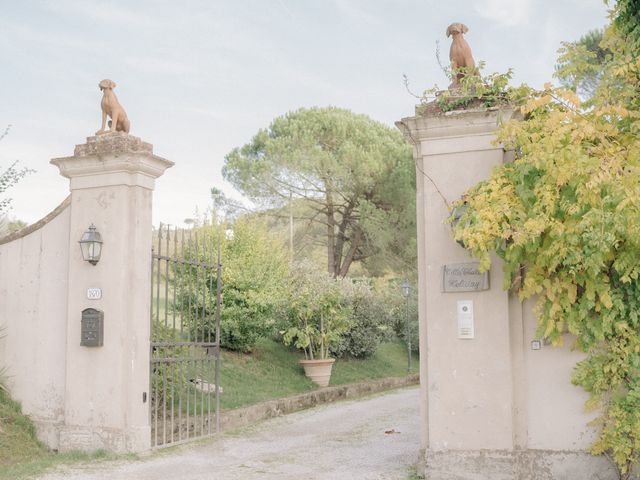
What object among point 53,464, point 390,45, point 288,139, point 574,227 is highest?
point 288,139

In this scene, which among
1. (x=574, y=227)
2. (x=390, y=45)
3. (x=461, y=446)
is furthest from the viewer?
(x=390, y=45)

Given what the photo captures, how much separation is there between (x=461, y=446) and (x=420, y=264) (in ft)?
5.43

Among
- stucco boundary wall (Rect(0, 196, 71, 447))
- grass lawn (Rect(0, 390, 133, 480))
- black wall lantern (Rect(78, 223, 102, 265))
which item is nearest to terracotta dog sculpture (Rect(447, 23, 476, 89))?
black wall lantern (Rect(78, 223, 102, 265))

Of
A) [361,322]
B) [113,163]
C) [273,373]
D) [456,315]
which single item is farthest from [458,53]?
[361,322]

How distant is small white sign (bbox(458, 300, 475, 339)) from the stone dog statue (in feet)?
14.1

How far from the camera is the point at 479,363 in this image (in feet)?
19.2

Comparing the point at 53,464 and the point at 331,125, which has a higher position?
the point at 331,125

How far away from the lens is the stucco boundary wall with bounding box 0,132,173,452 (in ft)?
23.5

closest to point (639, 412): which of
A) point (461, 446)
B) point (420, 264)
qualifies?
point (461, 446)

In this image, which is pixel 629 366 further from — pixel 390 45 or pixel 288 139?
pixel 288 139

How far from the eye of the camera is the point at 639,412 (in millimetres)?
5184

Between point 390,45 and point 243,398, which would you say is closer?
point 390,45

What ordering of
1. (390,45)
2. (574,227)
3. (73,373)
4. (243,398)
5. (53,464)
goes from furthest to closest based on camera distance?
(243,398), (390,45), (73,373), (53,464), (574,227)

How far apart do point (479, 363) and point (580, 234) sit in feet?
4.93
